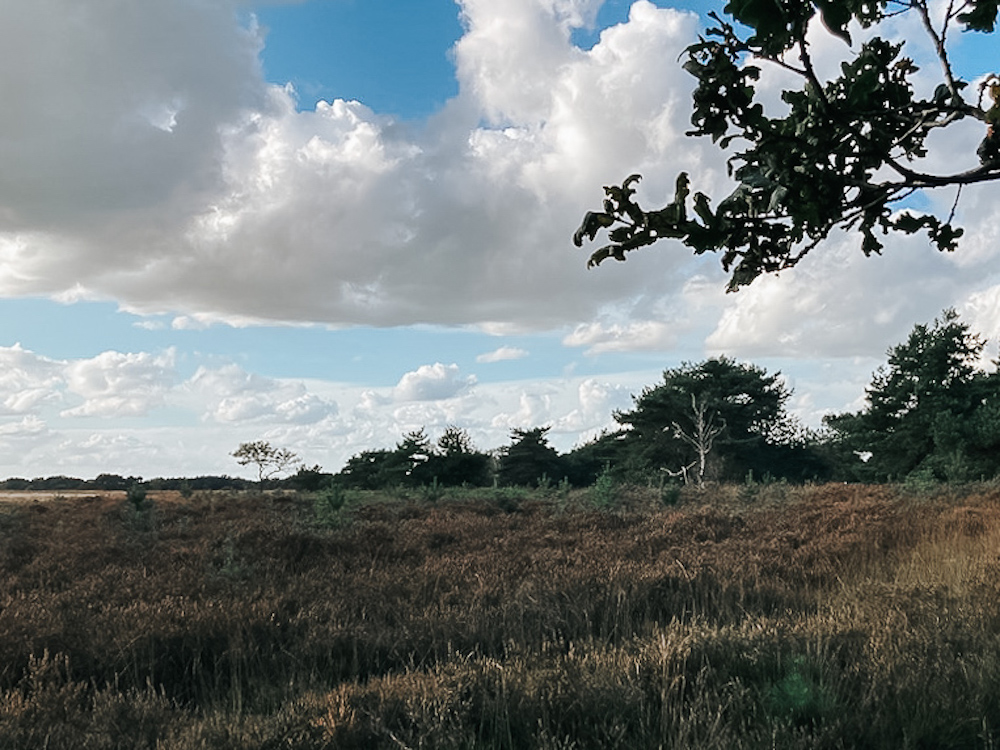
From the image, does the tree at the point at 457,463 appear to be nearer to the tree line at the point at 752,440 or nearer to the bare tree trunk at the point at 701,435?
the tree line at the point at 752,440

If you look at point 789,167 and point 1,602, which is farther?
point 1,602

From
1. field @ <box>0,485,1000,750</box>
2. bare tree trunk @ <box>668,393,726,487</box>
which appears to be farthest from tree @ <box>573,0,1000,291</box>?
bare tree trunk @ <box>668,393,726,487</box>

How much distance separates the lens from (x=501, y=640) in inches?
213

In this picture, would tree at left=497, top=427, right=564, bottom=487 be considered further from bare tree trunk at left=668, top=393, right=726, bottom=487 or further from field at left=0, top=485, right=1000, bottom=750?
field at left=0, top=485, right=1000, bottom=750

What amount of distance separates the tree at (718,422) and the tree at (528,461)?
436 cm

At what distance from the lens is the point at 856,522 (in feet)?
38.6

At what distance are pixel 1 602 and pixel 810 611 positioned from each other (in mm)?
6916

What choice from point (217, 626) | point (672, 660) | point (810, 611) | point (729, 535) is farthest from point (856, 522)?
point (217, 626)

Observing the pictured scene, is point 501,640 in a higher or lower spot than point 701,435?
lower

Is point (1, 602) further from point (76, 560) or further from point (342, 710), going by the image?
point (342, 710)

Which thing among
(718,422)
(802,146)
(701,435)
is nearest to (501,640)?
(802,146)

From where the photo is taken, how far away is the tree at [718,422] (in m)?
36.2

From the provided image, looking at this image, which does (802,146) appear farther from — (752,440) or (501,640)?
(752,440)

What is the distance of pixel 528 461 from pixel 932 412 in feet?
64.9
